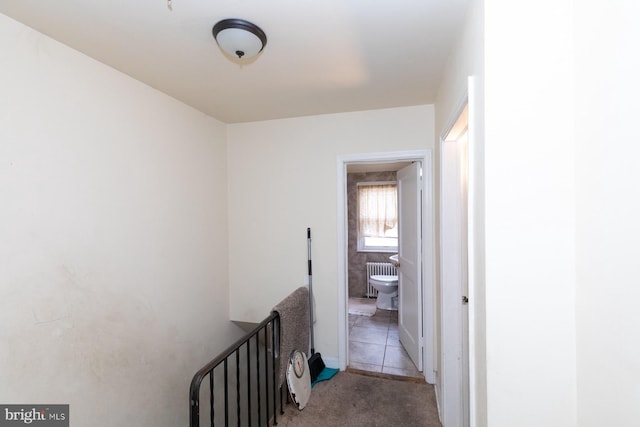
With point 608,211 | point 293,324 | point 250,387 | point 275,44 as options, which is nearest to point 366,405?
point 293,324

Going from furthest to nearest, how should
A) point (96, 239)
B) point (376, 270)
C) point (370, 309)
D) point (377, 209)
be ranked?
point (377, 209) → point (376, 270) → point (370, 309) → point (96, 239)

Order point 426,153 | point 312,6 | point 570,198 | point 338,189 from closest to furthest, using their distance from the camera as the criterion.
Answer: point 570,198 → point 312,6 → point 426,153 → point 338,189

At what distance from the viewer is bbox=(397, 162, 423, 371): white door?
268cm

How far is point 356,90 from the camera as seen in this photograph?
2221 mm

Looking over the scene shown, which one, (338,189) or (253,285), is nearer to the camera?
(338,189)

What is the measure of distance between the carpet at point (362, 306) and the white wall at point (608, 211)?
360 cm

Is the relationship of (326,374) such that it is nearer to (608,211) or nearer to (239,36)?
(608,211)

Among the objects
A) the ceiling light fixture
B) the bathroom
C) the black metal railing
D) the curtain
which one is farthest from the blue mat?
the curtain

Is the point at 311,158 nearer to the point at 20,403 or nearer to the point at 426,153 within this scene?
the point at 426,153

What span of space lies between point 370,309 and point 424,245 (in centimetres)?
233

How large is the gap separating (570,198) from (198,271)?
8.72 feet

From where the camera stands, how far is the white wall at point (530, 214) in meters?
0.95

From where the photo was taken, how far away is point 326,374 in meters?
2.64

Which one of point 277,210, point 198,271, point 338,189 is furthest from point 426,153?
point 198,271
